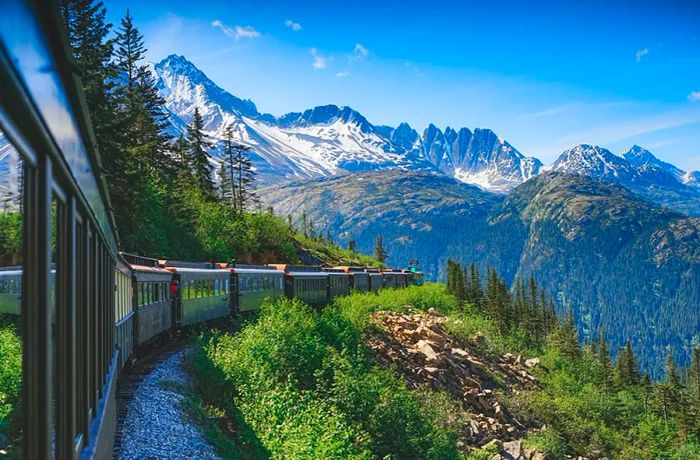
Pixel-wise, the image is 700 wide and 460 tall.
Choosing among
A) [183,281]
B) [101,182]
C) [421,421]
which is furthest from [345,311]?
[101,182]

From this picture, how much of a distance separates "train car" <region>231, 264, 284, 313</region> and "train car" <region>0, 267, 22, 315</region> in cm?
2677

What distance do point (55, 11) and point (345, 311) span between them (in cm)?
3297

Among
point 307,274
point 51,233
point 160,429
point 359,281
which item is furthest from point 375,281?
point 51,233

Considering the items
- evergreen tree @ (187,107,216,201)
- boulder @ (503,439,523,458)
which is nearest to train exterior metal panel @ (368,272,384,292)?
evergreen tree @ (187,107,216,201)

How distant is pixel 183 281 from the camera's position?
926 inches

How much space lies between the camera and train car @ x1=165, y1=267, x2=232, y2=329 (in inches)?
918

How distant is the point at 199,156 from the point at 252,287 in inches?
1483

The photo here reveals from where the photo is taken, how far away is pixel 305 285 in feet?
126

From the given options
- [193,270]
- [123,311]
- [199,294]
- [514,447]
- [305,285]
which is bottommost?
[514,447]

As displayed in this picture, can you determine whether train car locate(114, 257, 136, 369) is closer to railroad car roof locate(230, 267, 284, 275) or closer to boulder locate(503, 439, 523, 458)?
railroad car roof locate(230, 267, 284, 275)

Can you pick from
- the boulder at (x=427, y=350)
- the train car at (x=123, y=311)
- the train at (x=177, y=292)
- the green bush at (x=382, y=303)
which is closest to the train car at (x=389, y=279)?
the green bush at (x=382, y=303)

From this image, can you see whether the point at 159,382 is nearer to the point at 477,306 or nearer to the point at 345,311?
the point at 345,311

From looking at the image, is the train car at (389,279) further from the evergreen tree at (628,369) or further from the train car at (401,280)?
the evergreen tree at (628,369)

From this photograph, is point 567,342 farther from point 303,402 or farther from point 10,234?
point 10,234
